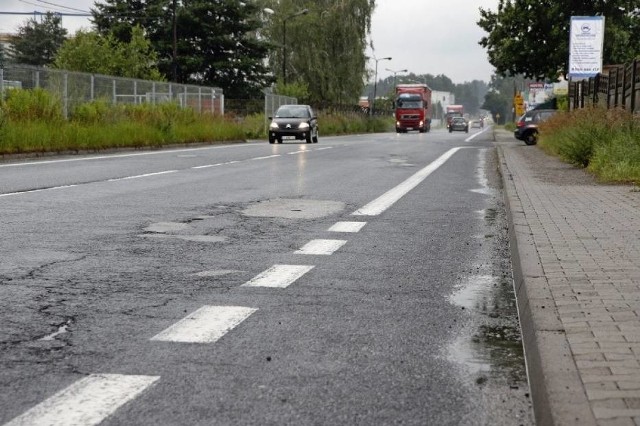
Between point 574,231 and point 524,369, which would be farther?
point 574,231

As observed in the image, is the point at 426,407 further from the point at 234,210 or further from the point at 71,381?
the point at 234,210

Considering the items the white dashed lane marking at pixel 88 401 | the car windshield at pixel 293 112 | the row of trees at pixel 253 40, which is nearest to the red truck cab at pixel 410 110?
the row of trees at pixel 253 40

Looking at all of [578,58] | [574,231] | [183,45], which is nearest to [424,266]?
[574,231]

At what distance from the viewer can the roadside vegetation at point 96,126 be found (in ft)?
81.0

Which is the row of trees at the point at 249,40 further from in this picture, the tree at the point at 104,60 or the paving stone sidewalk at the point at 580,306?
the paving stone sidewalk at the point at 580,306

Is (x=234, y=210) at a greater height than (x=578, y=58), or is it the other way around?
(x=578, y=58)

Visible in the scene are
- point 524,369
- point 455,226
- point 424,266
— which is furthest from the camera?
point 455,226

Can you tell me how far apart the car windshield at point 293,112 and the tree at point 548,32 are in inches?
408

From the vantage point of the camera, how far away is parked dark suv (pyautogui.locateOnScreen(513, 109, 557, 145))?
3734 cm

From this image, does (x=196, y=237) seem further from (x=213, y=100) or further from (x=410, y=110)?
(x=410, y=110)

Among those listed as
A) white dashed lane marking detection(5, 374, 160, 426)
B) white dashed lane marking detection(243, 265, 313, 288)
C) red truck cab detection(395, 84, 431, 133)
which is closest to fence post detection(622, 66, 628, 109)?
white dashed lane marking detection(243, 265, 313, 288)

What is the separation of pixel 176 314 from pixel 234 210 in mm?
5892

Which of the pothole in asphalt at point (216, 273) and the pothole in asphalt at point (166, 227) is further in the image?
the pothole in asphalt at point (166, 227)

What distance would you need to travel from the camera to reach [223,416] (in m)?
3.74
